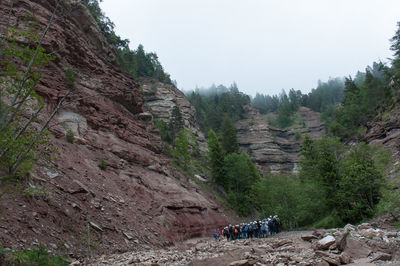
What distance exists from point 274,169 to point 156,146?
2316 inches

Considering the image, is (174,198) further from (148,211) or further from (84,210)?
(84,210)

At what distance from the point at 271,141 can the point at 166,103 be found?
149 feet

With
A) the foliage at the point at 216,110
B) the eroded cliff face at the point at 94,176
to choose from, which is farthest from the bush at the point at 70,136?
the foliage at the point at 216,110

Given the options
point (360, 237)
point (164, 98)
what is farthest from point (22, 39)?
point (164, 98)

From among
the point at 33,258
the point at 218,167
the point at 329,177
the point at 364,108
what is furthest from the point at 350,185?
the point at 364,108

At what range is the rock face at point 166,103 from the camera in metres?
65.8

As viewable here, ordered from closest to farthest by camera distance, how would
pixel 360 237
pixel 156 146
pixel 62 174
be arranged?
pixel 360 237, pixel 62 174, pixel 156 146

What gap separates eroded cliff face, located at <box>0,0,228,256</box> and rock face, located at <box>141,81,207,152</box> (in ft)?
87.8

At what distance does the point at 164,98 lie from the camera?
69.8 metres

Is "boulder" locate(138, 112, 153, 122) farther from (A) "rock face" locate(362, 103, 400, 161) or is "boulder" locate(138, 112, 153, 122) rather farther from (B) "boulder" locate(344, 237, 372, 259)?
(A) "rock face" locate(362, 103, 400, 161)

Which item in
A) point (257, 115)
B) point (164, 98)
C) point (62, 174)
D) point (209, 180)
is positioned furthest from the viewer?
point (257, 115)

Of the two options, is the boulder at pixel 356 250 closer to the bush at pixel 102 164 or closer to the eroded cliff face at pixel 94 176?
the eroded cliff face at pixel 94 176

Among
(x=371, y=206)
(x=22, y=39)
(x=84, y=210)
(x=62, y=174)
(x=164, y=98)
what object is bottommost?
(x=371, y=206)

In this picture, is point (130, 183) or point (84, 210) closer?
point (84, 210)
